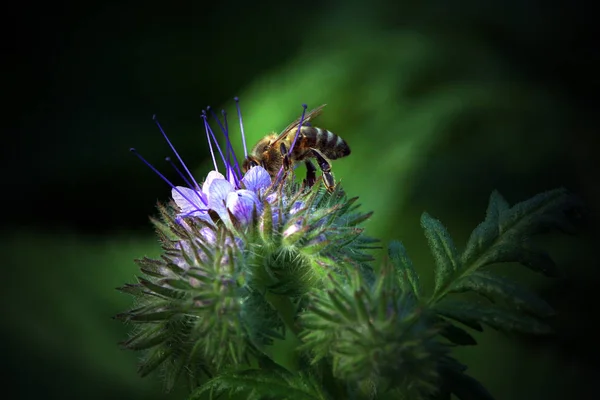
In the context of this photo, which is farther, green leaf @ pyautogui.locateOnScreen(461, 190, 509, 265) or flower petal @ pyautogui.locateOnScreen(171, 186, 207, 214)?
flower petal @ pyautogui.locateOnScreen(171, 186, 207, 214)

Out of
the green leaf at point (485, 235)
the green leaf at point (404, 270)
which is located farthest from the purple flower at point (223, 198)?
the green leaf at point (485, 235)

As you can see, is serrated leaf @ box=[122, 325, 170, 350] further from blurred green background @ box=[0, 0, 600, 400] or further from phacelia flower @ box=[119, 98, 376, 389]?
blurred green background @ box=[0, 0, 600, 400]

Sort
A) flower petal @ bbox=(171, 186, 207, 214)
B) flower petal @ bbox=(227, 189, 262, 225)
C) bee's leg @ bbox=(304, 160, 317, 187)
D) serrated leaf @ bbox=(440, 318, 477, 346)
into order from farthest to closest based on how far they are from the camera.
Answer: bee's leg @ bbox=(304, 160, 317, 187) < flower petal @ bbox=(171, 186, 207, 214) < flower petal @ bbox=(227, 189, 262, 225) < serrated leaf @ bbox=(440, 318, 477, 346)

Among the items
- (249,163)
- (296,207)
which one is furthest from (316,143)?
(296,207)

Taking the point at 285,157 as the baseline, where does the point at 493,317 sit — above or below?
below

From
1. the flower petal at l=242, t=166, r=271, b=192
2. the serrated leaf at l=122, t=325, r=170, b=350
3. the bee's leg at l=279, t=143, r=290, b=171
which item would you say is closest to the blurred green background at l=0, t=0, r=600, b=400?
the bee's leg at l=279, t=143, r=290, b=171

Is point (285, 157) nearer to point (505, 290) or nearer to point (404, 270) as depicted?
point (404, 270)
